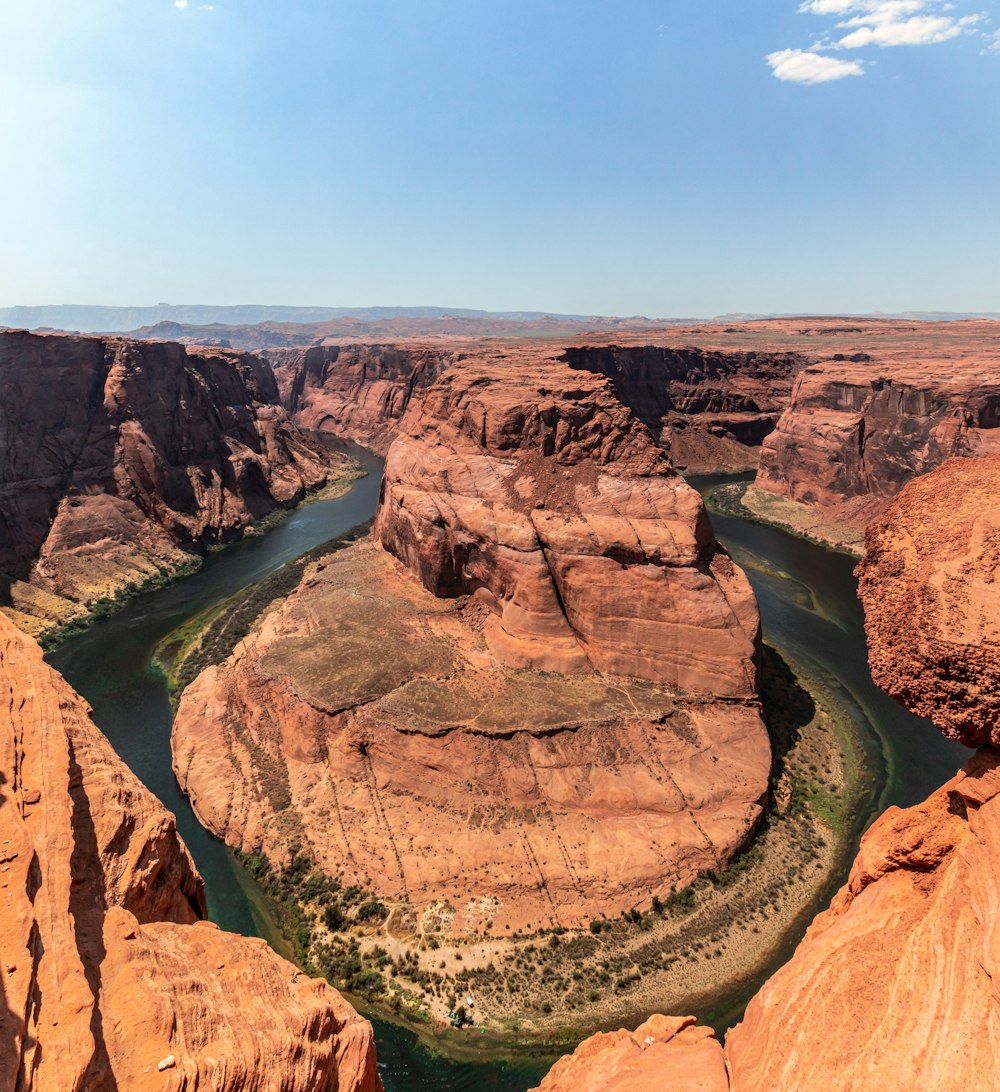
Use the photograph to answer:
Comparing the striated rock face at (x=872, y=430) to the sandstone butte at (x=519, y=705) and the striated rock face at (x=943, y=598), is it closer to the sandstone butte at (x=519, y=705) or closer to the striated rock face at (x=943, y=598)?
the sandstone butte at (x=519, y=705)

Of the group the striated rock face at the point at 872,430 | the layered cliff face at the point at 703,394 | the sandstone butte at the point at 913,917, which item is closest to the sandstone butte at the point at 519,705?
the sandstone butte at the point at 913,917

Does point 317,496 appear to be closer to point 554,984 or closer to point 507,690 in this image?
point 507,690

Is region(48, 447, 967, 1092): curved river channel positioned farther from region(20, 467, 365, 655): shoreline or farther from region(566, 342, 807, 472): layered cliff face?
region(566, 342, 807, 472): layered cliff face

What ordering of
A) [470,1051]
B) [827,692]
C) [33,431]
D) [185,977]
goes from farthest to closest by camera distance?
[33,431], [827,692], [470,1051], [185,977]

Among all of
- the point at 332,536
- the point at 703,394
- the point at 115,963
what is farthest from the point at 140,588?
the point at 703,394

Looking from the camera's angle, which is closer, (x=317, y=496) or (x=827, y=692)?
(x=827, y=692)

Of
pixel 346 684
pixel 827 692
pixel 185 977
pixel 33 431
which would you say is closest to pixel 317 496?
pixel 33 431
